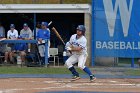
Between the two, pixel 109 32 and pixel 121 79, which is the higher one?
pixel 109 32

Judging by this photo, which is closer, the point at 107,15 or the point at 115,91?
the point at 115,91

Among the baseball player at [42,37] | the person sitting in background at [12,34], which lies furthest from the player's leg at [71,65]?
the person sitting in background at [12,34]

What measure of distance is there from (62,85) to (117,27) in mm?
7127

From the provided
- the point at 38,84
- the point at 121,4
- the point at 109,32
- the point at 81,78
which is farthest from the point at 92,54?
the point at 38,84

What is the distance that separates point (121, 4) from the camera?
2027 centimetres

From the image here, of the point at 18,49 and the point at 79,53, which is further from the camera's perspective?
the point at 18,49

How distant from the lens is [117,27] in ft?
66.6

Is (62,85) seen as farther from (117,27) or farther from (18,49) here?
(117,27)

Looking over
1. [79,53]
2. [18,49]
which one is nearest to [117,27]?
[18,49]

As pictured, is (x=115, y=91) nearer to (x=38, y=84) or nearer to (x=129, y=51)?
(x=38, y=84)

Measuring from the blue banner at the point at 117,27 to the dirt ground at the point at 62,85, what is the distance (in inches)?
188

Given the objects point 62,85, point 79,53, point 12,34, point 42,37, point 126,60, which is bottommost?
point 62,85

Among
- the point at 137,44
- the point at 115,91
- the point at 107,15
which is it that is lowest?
the point at 115,91

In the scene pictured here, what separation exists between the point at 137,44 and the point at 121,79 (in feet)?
14.9
